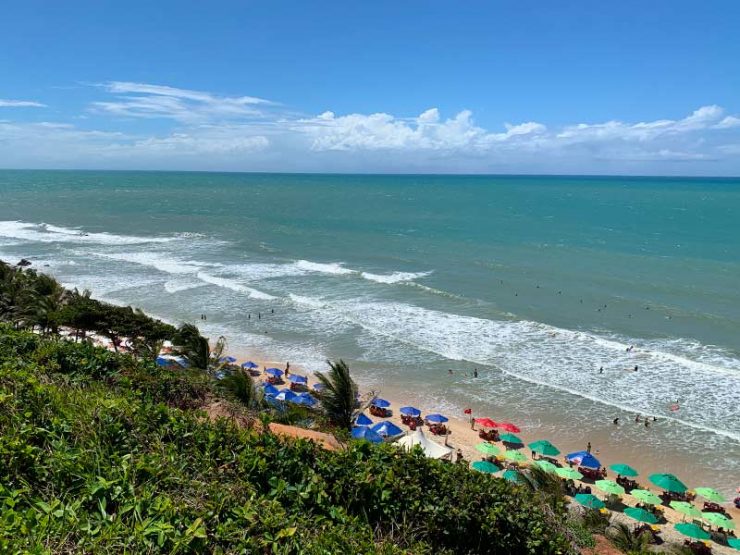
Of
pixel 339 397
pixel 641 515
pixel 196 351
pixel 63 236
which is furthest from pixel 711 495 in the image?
pixel 63 236

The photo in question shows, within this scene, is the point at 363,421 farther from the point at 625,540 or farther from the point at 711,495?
the point at 711,495

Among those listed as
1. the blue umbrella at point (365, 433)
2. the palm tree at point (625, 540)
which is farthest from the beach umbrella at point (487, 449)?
the palm tree at point (625, 540)

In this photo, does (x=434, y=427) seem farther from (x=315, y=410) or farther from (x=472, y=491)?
(x=472, y=491)

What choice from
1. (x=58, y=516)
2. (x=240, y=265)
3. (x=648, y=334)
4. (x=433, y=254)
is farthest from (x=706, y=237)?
(x=58, y=516)

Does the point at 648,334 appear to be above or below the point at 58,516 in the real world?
below

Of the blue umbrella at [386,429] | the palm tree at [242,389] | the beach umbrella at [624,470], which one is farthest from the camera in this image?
the blue umbrella at [386,429]

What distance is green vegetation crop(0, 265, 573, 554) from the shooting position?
16.8ft

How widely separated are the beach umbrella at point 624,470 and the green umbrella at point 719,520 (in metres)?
2.79

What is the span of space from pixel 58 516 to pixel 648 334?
37.6 metres

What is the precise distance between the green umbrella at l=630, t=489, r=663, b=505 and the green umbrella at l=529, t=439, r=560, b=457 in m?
3.18

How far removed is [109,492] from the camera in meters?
5.57

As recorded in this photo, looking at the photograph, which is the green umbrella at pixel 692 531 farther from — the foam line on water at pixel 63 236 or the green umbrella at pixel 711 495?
the foam line on water at pixel 63 236

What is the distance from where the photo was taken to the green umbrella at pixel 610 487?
20.1 m

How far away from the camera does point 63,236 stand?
69562mm
